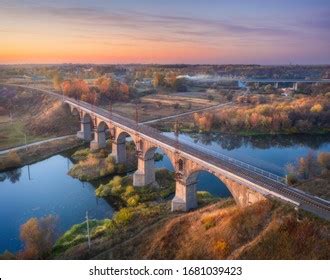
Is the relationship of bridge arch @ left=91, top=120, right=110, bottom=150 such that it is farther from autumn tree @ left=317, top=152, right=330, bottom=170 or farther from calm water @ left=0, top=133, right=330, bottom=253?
autumn tree @ left=317, top=152, right=330, bottom=170

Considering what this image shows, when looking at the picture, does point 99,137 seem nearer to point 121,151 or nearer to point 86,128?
point 121,151

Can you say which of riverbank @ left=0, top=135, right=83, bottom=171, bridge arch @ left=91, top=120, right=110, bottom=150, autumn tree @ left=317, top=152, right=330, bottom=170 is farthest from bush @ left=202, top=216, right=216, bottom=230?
riverbank @ left=0, top=135, right=83, bottom=171

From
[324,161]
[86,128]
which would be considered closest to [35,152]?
[86,128]

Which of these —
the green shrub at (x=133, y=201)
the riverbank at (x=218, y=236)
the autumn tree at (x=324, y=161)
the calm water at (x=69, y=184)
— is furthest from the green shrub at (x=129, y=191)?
the autumn tree at (x=324, y=161)

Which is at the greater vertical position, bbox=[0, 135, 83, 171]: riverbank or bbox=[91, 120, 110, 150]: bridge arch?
bbox=[91, 120, 110, 150]: bridge arch

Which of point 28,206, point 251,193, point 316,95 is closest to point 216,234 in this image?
point 251,193

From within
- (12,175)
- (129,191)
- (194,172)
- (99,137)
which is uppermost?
(194,172)

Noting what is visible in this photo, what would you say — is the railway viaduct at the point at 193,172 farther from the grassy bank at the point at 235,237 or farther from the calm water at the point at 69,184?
the calm water at the point at 69,184
